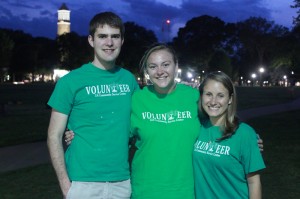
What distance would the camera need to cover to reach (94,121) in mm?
3662

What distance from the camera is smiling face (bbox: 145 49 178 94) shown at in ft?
13.0

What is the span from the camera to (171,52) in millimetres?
3994

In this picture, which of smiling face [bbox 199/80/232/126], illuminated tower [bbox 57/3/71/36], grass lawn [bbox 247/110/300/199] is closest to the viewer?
smiling face [bbox 199/80/232/126]

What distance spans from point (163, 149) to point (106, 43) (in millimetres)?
1013

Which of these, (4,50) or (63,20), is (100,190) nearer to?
(4,50)

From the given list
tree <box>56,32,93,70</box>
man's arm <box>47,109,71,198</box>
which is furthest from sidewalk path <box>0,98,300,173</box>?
tree <box>56,32,93,70</box>

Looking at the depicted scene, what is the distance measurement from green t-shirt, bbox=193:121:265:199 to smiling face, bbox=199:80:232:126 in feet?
0.53

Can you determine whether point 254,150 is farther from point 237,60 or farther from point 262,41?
point 237,60

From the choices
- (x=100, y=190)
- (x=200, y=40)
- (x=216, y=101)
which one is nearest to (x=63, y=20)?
(x=200, y=40)

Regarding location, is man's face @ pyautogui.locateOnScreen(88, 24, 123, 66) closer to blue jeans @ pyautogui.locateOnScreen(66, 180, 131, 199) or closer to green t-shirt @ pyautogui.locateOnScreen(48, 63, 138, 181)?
green t-shirt @ pyautogui.locateOnScreen(48, 63, 138, 181)

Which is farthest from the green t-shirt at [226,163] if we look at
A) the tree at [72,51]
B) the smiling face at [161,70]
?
the tree at [72,51]

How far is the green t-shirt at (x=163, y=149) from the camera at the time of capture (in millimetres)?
3740

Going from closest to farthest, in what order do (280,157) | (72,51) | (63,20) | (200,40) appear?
(280,157) → (200,40) → (72,51) → (63,20)

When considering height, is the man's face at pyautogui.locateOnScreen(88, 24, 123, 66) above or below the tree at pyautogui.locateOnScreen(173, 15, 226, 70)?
below
